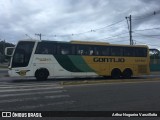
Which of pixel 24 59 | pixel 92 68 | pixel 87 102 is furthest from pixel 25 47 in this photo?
pixel 87 102

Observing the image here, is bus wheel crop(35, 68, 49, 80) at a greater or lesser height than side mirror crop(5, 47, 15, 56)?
lesser

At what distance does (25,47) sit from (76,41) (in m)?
4.54

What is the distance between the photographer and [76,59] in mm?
28438

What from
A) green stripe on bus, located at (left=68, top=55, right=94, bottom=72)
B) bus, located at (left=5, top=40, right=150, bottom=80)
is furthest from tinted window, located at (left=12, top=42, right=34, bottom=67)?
green stripe on bus, located at (left=68, top=55, right=94, bottom=72)

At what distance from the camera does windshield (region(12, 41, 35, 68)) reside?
26.0 m

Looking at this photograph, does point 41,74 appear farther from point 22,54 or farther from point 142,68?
point 142,68

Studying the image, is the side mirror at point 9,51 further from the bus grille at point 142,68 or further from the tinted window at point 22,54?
the bus grille at point 142,68

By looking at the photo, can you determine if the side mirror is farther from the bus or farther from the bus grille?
the bus grille

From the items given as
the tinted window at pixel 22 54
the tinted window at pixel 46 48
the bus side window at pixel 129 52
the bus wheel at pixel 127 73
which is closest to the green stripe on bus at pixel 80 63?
the tinted window at pixel 46 48

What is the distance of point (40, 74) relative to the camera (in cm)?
2675

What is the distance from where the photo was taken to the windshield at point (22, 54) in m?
26.0

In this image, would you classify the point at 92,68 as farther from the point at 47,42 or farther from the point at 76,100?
the point at 76,100

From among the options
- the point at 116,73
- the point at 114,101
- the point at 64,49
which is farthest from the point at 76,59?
the point at 114,101

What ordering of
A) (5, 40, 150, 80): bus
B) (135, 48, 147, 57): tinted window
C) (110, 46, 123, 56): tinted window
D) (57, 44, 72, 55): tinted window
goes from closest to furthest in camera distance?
(5, 40, 150, 80): bus, (57, 44, 72, 55): tinted window, (110, 46, 123, 56): tinted window, (135, 48, 147, 57): tinted window
